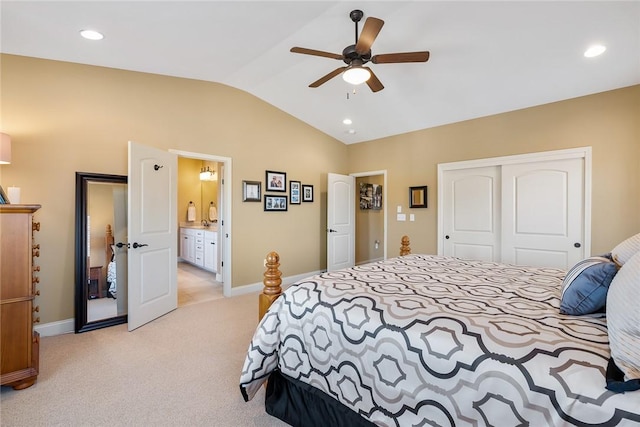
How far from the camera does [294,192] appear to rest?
5074mm

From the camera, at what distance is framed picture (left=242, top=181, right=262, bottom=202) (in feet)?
14.5

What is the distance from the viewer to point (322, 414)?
5.17 ft

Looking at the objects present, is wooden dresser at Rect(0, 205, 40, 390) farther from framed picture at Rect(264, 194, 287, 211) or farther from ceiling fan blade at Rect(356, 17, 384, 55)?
framed picture at Rect(264, 194, 287, 211)

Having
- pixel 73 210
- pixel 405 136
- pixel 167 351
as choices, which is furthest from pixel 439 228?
pixel 73 210

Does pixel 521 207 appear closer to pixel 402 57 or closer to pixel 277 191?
pixel 402 57

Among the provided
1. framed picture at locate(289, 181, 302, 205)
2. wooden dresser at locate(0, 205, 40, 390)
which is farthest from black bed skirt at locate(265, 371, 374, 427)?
framed picture at locate(289, 181, 302, 205)

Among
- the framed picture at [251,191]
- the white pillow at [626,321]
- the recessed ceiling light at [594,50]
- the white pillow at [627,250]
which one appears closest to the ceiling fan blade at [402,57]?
the recessed ceiling light at [594,50]

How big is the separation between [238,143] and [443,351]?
3.93 m

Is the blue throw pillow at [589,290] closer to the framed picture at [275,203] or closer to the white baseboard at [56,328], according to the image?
the framed picture at [275,203]

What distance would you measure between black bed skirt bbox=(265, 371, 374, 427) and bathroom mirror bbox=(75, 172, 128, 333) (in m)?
2.43

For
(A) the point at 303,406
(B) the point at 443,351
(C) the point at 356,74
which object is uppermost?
(C) the point at 356,74

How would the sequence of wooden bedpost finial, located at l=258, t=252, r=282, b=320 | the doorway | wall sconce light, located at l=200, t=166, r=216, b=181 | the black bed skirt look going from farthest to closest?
wall sconce light, located at l=200, t=166, r=216, b=181
the doorway
wooden bedpost finial, located at l=258, t=252, r=282, b=320
the black bed skirt

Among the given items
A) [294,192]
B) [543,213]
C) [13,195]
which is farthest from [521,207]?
[13,195]

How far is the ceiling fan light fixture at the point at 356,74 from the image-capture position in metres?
2.45
